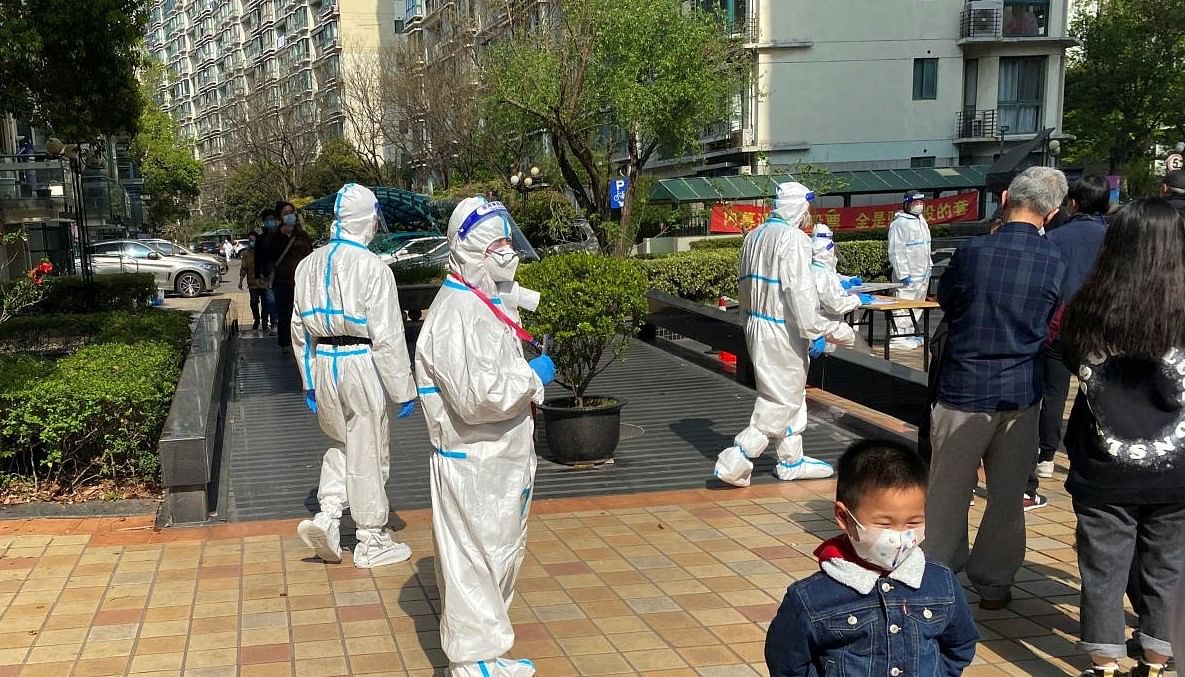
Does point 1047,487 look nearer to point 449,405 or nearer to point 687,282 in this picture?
point 449,405

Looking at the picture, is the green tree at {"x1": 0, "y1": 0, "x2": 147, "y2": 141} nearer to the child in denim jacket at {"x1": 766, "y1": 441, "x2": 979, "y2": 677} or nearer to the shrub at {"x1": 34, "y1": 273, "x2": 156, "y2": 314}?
the shrub at {"x1": 34, "y1": 273, "x2": 156, "y2": 314}

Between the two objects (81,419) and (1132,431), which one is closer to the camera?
(1132,431)

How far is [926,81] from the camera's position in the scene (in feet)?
104

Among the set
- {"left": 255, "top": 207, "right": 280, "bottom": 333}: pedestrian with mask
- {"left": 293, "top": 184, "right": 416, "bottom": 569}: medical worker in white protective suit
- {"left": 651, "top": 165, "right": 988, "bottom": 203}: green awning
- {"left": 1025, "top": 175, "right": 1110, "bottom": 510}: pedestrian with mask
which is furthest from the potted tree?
{"left": 651, "top": 165, "right": 988, "bottom": 203}: green awning

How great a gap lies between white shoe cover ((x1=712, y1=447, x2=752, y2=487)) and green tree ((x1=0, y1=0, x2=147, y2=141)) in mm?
8896

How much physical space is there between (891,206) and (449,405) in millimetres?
24642

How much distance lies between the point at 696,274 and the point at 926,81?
1939 centimetres

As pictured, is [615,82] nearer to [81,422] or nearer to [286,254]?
[286,254]

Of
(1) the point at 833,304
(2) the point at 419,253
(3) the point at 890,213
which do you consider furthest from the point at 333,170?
(1) the point at 833,304

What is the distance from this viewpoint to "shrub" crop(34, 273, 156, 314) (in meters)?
13.7

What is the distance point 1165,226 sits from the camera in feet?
11.1

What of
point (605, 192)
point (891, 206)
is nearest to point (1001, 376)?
point (605, 192)

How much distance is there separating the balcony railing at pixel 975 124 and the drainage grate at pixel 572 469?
79.5 ft

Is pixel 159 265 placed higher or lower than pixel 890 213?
lower
